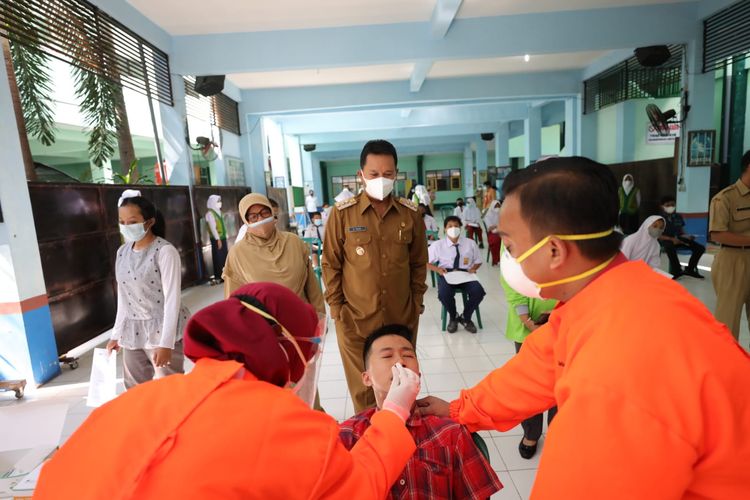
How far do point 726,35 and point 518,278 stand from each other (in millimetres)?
7360

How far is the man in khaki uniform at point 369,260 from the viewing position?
91.0 inches

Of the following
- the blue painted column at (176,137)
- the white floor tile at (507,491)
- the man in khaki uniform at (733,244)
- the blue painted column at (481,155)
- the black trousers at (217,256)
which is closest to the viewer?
the white floor tile at (507,491)

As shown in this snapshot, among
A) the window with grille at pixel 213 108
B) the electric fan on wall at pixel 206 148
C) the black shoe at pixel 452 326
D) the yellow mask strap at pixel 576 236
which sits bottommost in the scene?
the black shoe at pixel 452 326

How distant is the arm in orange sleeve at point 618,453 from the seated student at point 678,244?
627 centimetres

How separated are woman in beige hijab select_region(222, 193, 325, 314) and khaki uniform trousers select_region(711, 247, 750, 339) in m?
3.04

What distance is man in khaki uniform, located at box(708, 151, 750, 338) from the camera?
10.0 feet

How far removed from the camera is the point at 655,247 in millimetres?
3500

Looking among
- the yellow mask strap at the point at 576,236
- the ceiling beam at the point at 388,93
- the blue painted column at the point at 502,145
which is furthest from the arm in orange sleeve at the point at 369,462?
the blue painted column at the point at 502,145

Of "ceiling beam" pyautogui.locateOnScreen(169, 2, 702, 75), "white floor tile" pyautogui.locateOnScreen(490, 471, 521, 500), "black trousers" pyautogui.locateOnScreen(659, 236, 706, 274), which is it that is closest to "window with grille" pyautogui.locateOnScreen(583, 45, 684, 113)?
"ceiling beam" pyautogui.locateOnScreen(169, 2, 702, 75)

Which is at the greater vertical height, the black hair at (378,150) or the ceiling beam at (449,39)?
the ceiling beam at (449,39)

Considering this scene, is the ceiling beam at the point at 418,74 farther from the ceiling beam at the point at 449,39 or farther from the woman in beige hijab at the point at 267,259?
the woman in beige hijab at the point at 267,259

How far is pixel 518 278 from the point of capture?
3.38ft

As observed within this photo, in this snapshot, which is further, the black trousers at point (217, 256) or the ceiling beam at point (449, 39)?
the black trousers at point (217, 256)

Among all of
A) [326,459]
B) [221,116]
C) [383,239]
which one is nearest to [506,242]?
[326,459]
